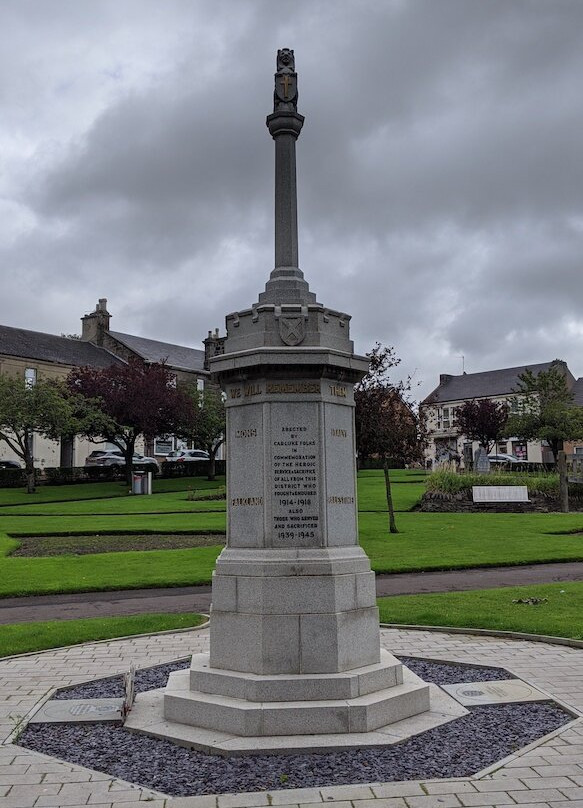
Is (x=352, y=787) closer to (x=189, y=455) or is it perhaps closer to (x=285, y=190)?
(x=285, y=190)

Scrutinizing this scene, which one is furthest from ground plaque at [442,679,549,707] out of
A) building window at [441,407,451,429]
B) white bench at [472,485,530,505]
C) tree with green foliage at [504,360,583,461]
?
building window at [441,407,451,429]

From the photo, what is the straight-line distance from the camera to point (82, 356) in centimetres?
6906

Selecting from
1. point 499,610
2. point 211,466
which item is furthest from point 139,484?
point 499,610

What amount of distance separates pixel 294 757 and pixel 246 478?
112 inches

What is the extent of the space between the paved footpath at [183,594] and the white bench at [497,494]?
1650cm

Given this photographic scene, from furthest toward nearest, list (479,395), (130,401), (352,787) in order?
(479,395) < (130,401) < (352,787)

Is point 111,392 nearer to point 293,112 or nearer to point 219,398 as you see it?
point 219,398

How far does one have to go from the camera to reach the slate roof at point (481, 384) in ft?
311

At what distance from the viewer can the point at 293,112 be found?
842cm

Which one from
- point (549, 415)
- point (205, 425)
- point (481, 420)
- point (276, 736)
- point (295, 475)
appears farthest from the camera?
point (481, 420)

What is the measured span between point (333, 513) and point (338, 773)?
268 centimetres

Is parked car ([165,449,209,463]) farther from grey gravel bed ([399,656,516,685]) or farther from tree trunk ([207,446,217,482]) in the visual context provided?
grey gravel bed ([399,656,516,685])

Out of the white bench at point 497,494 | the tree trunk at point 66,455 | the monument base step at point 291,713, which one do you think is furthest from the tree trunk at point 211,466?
the monument base step at point 291,713

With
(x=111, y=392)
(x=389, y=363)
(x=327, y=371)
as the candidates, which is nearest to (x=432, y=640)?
(x=327, y=371)
